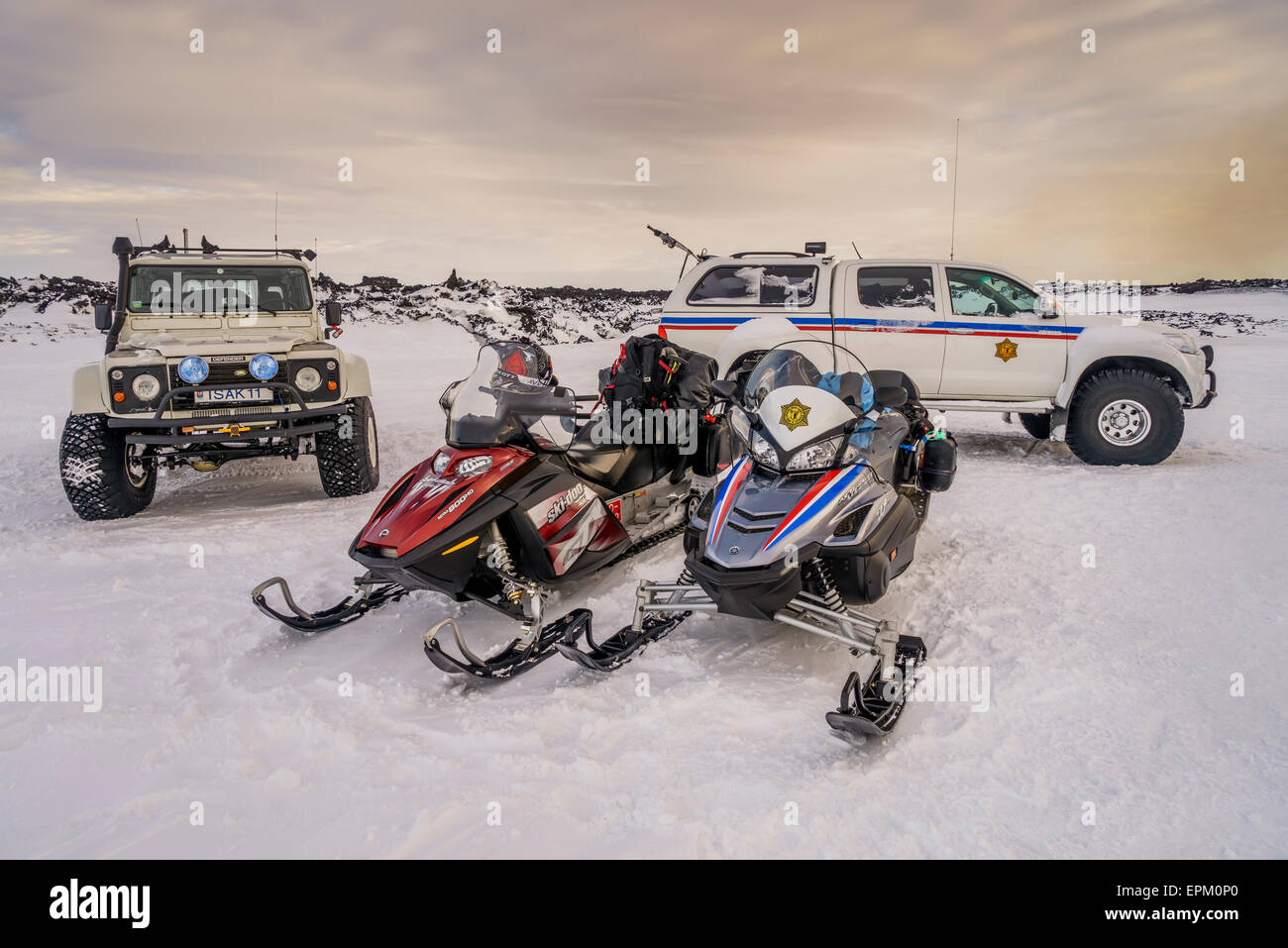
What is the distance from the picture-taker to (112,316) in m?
7.68

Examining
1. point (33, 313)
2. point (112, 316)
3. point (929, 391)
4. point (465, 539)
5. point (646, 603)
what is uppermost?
point (33, 313)

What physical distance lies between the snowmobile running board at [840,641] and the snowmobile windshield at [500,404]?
1.03 m

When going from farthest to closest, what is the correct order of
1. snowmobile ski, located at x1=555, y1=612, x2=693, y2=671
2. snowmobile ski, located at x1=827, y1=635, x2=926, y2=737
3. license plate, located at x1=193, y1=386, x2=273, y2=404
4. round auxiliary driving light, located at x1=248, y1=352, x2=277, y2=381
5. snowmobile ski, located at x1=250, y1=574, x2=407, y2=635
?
round auxiliary driving light, located at x1=248, y1=352, x2=277, y2=381 < license plate, located at x1=193, y1=386, x2=273, y2=404 < snowmobile ski, located at x1=250, y1=574, x2=407, y2=635 < snowmobile ski, located at x1=555, y1=612, x2=693, y2=671 < snowmobile ski, located at x1=827, y1=635, x2=926, y2=737

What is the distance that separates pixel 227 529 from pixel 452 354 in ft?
50.0

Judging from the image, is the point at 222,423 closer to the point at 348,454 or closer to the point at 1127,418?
the point at 348,454

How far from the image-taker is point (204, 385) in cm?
676

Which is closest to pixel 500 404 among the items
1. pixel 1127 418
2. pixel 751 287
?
pixel 751 287

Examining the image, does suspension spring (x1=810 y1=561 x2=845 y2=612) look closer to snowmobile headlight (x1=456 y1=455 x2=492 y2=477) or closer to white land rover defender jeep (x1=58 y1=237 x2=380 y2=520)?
snowmobile headlight (x1=456 y1=455 x2=492 y2=477)

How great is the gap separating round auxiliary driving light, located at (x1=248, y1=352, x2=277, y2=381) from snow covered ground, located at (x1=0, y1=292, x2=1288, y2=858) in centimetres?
150

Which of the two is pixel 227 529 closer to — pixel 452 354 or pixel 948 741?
pixel 948 741

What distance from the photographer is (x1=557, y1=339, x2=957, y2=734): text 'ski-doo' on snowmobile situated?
3596 mm

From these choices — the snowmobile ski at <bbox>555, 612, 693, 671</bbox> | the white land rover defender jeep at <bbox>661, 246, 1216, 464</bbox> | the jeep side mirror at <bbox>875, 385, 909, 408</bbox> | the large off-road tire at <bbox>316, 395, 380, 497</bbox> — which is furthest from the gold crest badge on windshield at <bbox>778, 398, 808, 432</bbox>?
the large off-road tire at <bbox>316, 395, 380, 497</bbox>

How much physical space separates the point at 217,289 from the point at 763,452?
634cm

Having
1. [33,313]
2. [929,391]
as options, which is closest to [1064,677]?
[929,391]
